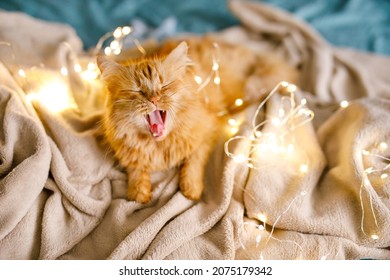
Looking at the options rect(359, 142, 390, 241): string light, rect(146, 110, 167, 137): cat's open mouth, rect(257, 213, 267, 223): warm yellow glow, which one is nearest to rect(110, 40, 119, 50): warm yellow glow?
rect(146, 110, 167, 137): cat's open mouth

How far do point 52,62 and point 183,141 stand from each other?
78 cm

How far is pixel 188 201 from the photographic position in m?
1.34

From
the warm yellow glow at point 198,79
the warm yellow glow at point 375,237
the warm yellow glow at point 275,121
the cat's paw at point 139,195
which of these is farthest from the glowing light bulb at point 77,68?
the warm yellow glow at point 375,237

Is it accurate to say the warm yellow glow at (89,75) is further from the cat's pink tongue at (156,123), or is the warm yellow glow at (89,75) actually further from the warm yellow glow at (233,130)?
the warm yellow glow at (233,130)

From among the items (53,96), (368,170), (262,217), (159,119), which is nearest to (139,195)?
(159,119)

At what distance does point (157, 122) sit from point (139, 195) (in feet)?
0.89

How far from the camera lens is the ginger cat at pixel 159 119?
4.04ft

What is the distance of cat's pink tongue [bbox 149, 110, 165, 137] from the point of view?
124 centimetres

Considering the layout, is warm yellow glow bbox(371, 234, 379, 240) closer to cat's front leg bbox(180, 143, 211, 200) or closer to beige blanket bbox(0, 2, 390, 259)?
beige blanket bbox(0, 2, 390, 259)

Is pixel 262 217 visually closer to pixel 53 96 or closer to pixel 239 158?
pixel 239 158

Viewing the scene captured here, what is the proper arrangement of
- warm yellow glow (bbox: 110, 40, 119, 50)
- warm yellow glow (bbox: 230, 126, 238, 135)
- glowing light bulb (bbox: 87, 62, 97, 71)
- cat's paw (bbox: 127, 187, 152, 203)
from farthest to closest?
1. warm yellow glow (bbox: 110, 40, 119, 50)
2. glowing light bulb (bbox: 87, 62, 97, 71)
3. warm yellow glow (bbox: 230, 126, 238, 135)
4. cat's paw (bbox: 127, 187, 152, 203)

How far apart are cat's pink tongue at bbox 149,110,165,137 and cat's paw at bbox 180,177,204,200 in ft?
0.70
